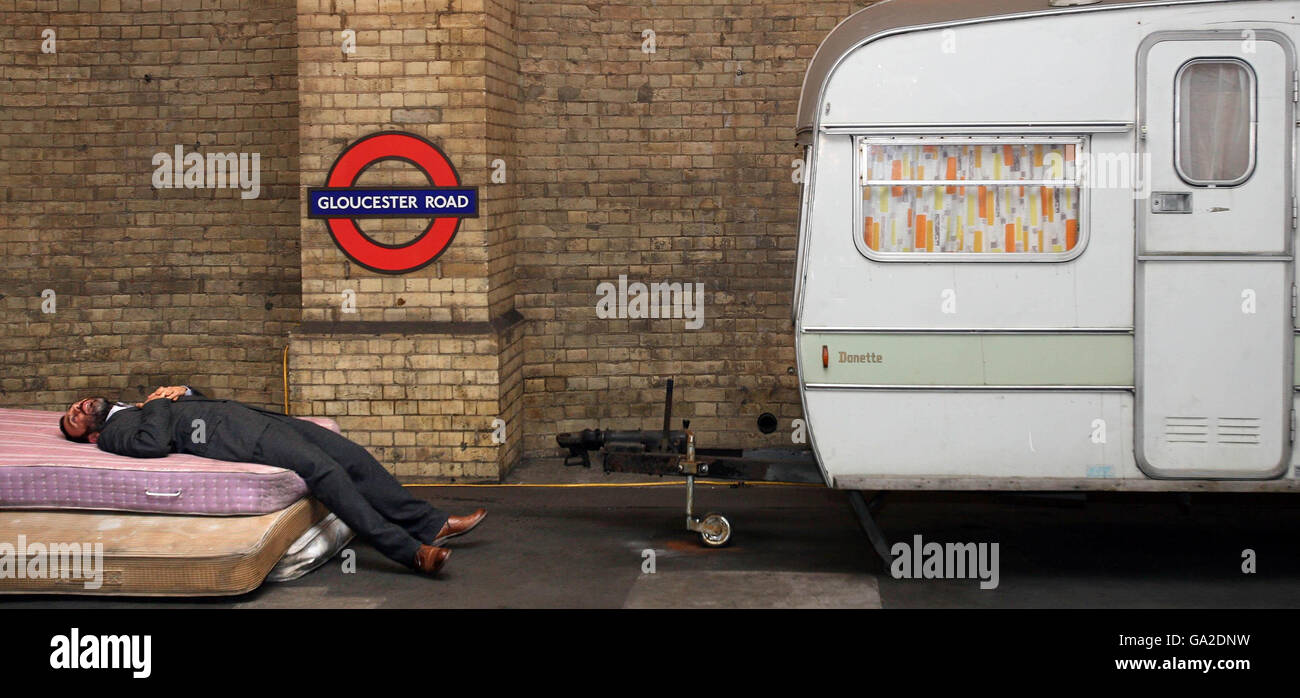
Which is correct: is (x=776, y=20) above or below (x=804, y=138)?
above

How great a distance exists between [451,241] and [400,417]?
1.39 meters

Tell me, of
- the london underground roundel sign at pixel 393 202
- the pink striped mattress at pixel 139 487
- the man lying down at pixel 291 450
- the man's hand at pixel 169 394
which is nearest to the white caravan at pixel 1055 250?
the man lying down at pixel 291 450

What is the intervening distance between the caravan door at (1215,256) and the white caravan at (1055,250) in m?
0.01

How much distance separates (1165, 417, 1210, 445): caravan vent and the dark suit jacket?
5.06 meters

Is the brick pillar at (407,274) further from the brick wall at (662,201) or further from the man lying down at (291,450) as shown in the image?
the man lying down at (291,450)

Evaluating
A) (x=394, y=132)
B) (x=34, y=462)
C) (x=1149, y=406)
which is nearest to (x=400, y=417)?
(x=394, y=132)

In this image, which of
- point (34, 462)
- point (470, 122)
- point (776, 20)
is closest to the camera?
point (34, 462)

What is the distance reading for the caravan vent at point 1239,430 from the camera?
288 inches

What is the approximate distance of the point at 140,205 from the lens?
1149 cm

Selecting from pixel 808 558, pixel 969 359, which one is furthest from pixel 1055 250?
pixel 808 558

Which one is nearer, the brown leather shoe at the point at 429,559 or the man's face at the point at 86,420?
the brown leather shoe at the point at 429,559
